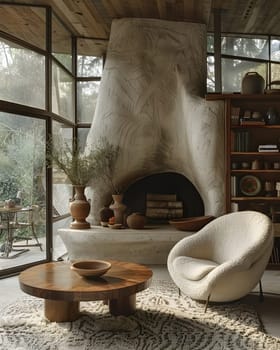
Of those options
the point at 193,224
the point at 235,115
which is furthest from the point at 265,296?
the point at 235,115

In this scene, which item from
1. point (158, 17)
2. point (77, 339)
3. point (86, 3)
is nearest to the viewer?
point (77, 339)

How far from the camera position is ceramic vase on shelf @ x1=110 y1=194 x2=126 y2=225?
5.59 meters

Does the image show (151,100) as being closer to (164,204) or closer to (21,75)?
(164,204)

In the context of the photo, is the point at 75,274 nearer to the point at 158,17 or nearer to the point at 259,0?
the point at 158,17

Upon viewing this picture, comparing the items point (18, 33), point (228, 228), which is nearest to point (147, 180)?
point (228, 228)

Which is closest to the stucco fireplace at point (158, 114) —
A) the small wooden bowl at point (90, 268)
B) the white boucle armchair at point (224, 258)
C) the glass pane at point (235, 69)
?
the glass pane at point (235, 69)

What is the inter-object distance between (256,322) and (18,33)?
4.15 m

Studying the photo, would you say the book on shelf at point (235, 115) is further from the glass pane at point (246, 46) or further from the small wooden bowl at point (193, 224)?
the glass pane at point (246, 46)

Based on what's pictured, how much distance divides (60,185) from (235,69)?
332cm

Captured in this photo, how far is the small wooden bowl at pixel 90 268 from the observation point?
316cm

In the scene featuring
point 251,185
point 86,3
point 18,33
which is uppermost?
point 86,3

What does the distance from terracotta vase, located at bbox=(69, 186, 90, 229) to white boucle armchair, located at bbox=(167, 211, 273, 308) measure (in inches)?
71.2

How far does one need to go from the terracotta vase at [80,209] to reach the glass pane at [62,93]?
124cm

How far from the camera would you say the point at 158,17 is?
231 inches
